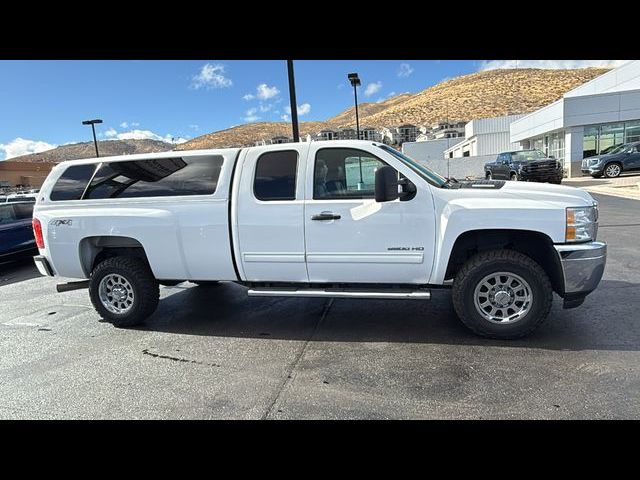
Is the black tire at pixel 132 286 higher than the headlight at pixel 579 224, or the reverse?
the headlight at pixel 579 224

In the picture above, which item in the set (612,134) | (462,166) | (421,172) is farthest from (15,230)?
(462,166)

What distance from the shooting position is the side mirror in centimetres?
367

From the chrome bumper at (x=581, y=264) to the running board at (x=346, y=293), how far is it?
1259 millimetres

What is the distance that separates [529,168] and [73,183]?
19917 mm

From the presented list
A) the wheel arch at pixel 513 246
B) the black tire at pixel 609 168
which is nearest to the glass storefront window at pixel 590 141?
the black tire at pixel 609 168

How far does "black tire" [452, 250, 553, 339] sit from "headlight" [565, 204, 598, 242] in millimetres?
412

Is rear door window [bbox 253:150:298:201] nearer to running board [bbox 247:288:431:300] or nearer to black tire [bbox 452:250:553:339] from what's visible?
running board [bbox 247:288:431:300]

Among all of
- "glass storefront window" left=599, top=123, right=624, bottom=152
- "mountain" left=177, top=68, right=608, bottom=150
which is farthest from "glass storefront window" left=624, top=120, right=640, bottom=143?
"mountain" left=177, top=68, right=608, bottom=150

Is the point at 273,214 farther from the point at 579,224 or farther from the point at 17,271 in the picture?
the point at 17,271

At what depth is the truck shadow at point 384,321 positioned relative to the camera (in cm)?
387

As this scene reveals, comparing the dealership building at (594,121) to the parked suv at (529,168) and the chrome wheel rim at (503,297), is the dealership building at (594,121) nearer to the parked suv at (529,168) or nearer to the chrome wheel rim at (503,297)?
the parked suv at (529,168)

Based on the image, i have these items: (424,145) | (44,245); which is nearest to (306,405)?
(44,245)
